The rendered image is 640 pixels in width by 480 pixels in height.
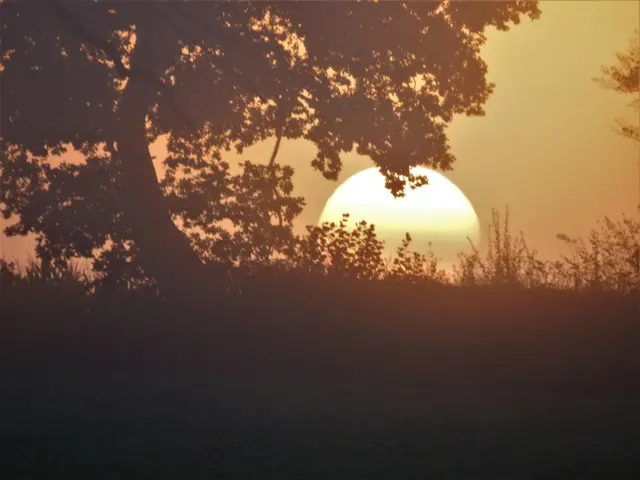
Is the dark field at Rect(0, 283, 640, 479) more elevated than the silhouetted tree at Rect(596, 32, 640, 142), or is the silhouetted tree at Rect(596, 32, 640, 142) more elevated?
the silhouetted tree at Rect(596, 32, 640, 142)

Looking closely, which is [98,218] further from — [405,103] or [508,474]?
[508,474]

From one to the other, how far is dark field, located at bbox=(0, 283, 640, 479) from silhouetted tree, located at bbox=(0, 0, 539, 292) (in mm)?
4056

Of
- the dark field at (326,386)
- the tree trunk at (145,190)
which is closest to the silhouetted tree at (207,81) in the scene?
the tree trunk at (145,190)

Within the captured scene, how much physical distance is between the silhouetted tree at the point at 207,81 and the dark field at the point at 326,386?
4.06 metres

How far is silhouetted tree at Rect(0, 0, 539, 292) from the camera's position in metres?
15.9

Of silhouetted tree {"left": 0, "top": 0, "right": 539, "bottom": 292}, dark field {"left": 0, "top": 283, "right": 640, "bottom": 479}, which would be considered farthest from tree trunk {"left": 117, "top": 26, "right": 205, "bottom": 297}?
dark field {"left": 0, "top": 283, "right": 640, "bottom": 479}

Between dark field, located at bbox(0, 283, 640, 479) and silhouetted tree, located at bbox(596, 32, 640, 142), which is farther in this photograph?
silhouetted tree, located at bbox(596, 32, 640, 142)

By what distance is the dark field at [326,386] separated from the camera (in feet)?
21.2

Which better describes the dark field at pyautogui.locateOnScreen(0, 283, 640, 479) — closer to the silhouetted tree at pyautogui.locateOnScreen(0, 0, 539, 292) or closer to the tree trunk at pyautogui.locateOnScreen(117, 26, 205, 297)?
the tree trunk at pyautogui.locateOnScreen(117, 26, 205, 297)

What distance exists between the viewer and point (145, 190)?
16.8m

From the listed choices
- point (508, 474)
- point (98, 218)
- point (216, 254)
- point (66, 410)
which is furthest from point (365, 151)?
point (508, 474)

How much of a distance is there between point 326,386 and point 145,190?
8.53 meters

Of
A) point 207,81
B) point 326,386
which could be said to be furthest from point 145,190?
point 326,386

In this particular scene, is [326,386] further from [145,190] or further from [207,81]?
[207,81]
